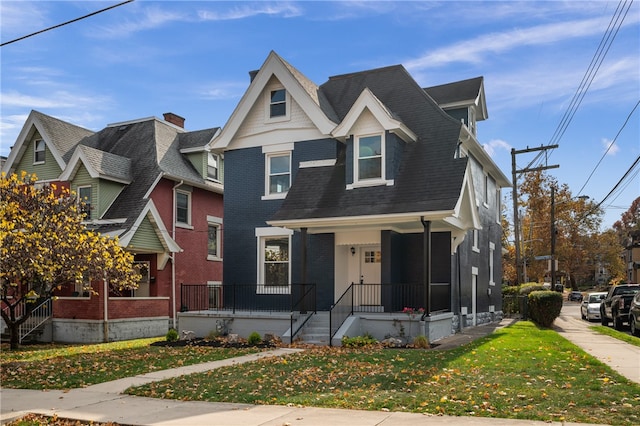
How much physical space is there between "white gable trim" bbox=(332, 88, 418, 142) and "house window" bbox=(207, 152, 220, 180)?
10.7 metres

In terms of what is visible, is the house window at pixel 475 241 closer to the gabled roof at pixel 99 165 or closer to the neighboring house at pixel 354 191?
the neighboring house at pixel 354 191

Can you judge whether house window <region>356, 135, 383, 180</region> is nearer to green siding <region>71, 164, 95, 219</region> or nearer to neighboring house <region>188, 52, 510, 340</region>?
neighboring house <region>188, 52, 510, 340</region>

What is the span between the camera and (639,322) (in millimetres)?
20516

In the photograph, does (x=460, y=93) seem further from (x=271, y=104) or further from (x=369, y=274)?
(x=369, y=274)

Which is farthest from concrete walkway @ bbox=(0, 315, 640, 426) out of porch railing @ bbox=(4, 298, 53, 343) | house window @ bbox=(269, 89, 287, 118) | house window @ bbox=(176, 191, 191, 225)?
house window @ bbox=(176, 191, 191, 225)

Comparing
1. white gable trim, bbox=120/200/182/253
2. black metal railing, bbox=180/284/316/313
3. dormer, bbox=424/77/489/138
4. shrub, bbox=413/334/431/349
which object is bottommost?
shrub, bbox=413/334/431/349

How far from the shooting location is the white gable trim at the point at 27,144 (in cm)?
2645

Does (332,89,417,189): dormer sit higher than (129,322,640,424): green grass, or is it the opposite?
(332,89,417,189): dormer

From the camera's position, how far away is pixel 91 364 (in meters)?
14.3

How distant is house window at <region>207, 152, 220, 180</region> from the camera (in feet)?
95.2

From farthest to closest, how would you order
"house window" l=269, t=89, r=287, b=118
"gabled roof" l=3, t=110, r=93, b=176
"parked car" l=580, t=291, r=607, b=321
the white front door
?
"parked car" l=580, t=291, r=607, b=321 → "gabled roof" l=3, t=110, r=93, b=176 → "house window" l=269, t=89, r=287, b=118 → the white front door

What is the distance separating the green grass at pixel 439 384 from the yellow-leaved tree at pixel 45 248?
827cm

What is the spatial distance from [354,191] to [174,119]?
654 inches

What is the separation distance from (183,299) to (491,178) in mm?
15590
